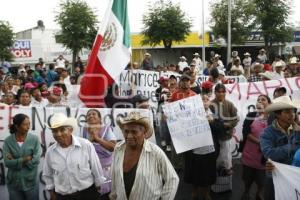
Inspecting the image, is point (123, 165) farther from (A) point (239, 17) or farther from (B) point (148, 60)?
(A) point (239, 17)

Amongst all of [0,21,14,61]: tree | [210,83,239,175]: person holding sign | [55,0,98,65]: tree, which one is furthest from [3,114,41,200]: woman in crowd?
[0,21,14,61]: tree

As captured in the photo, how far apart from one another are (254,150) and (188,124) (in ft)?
3.10

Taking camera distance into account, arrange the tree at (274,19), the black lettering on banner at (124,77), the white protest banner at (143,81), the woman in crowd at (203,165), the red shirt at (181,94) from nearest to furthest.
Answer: the woman in crowd at (203,165) → the red shirt at (181,94) → the white protest banner at (143,81) → the black lettering on banner at (124,77) → the tree at (274,19)

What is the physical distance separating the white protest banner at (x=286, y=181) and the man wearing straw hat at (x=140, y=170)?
3.31 ft

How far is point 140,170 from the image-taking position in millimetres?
3943

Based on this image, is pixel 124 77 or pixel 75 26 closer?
pixel 124 77

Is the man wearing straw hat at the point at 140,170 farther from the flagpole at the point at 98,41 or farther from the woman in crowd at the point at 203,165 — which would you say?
the flagpole at the point at 98,41

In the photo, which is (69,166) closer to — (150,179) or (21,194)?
(150,179)

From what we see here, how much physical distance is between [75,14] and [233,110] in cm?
2090

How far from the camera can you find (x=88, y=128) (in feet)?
18.7

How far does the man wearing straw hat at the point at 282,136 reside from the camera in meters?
4.47

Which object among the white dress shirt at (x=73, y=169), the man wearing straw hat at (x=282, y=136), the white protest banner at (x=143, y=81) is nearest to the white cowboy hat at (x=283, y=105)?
the man wearing straw hat at (x=282, y=136)

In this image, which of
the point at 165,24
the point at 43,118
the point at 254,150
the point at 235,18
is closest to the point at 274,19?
the point at 235,18

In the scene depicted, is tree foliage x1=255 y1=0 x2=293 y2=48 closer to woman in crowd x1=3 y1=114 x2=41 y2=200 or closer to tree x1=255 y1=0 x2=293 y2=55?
tree x1=255 y1=0 x2=293 y2=55
